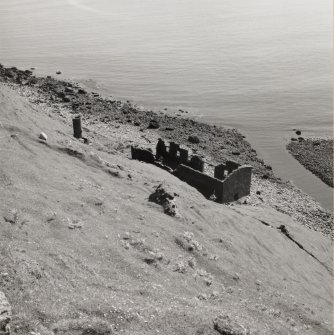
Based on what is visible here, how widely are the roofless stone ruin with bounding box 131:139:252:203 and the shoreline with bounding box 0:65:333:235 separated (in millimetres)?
1292

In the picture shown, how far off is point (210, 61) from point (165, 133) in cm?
3102

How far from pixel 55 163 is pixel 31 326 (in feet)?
29.2

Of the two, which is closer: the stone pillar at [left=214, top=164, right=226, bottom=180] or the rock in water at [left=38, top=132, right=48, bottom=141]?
the rock in water at [left=38, top=132, right=48, bottom=141]

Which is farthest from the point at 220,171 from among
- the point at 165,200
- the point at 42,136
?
the point at 42,136

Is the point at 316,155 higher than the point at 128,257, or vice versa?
the point at 128,257

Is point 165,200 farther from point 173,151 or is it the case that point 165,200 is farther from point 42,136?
point 173,151

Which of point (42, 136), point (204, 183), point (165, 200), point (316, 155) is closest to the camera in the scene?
point (165, 200)

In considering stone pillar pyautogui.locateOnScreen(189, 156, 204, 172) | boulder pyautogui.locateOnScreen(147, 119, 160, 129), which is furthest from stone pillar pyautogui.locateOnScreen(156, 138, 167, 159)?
boulder pyautogui.locateOnScreen(147, 119, 160, 129)

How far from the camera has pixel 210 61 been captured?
63156mm

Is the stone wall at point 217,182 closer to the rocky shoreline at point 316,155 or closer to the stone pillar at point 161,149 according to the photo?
the stone pillar at point 161,149

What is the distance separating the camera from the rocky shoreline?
32156 mm

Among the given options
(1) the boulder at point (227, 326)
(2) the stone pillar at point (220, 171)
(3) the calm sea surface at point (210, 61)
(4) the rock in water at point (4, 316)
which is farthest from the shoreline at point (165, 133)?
(4) the rock in water at point (4, 316)

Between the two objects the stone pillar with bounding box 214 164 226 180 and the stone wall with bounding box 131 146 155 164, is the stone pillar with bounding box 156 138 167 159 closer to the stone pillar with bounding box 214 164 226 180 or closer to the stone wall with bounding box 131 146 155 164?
the stone wall with bounding box 131 146 155 164

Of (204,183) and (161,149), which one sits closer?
(204,183)
